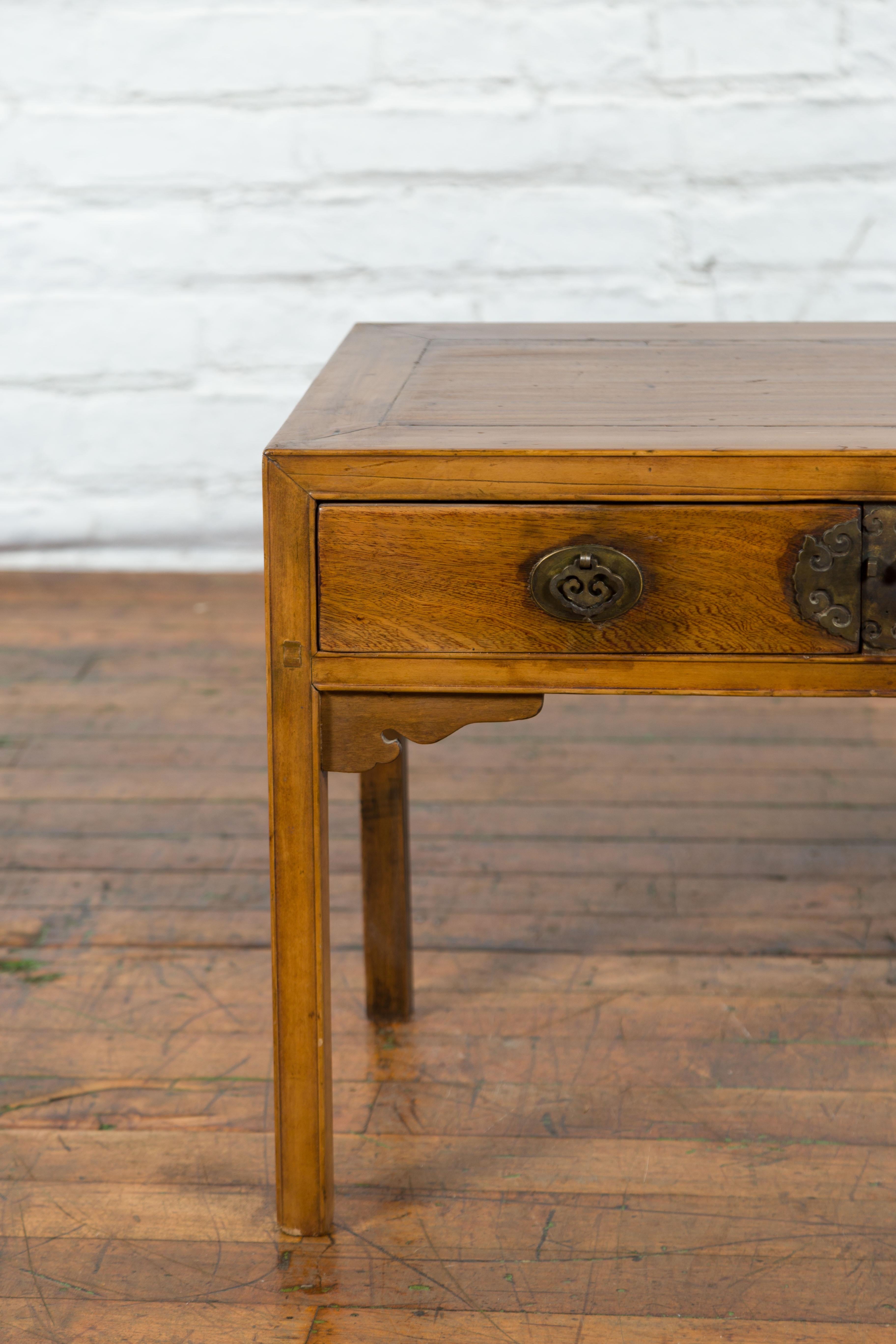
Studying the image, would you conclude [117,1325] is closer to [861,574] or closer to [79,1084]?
[79,1084]

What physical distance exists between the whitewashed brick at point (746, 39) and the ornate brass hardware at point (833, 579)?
6.37 feet

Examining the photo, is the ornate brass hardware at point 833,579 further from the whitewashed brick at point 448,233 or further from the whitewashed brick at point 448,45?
the whitewashed brick at point 448,45

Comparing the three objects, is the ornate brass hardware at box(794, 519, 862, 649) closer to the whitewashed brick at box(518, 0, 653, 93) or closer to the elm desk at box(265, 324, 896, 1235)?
the elm desk at box(265, 324, 896, 1235)

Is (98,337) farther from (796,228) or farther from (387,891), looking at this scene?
(387,891)

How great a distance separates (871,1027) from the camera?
4.34 ft

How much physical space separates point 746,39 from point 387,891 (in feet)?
6.25

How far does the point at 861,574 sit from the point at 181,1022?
0.78m

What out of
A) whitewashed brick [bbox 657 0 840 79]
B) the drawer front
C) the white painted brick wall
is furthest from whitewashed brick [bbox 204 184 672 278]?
the drawer front

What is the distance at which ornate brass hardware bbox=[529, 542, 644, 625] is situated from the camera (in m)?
0.91

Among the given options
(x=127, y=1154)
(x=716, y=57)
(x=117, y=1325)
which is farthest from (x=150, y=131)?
(x=117, y=1325)

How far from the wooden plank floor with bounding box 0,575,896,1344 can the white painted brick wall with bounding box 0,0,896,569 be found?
842 mm

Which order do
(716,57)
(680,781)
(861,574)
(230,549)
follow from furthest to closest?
1. (230,549)
2. (716,57)
3. (680,781)
4. (861,574)

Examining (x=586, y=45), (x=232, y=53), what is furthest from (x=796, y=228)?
(x=232, y=53)

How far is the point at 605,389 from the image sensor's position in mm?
1062
